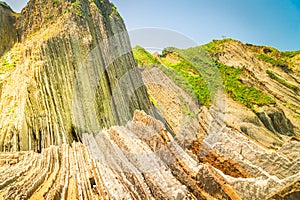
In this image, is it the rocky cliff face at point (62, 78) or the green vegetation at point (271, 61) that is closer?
the rocky cliff face at point (62, 78)

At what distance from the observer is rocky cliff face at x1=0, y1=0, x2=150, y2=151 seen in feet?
46.9

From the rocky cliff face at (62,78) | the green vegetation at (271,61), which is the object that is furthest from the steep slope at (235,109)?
the rocky cliff face at (62,78)

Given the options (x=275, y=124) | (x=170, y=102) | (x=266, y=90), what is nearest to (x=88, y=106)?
(x=170, y=102)

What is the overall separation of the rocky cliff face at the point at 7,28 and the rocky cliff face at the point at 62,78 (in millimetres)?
568

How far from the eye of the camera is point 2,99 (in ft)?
49.6

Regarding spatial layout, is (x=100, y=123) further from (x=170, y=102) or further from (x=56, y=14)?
(x=170, y=102)

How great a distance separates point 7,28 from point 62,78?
8.25m

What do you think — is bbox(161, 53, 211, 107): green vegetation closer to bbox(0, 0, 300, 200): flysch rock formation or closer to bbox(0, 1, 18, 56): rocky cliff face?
bbox(0, 0, 300, 200): flysch rock formation

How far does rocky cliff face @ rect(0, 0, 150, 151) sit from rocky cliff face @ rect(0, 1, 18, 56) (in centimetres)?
57

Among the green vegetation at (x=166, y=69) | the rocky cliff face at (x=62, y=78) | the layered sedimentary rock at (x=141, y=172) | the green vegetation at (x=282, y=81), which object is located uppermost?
the green vegetation at (x=166, y=69)

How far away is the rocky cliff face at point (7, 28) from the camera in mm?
20188

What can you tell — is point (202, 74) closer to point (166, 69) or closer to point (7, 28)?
point (166, 69)

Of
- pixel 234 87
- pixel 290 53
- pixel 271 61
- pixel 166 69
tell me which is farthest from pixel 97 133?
pixel 290 53

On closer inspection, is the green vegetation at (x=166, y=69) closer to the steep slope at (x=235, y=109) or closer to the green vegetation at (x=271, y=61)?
the steep slope at (x=235, y=109)
